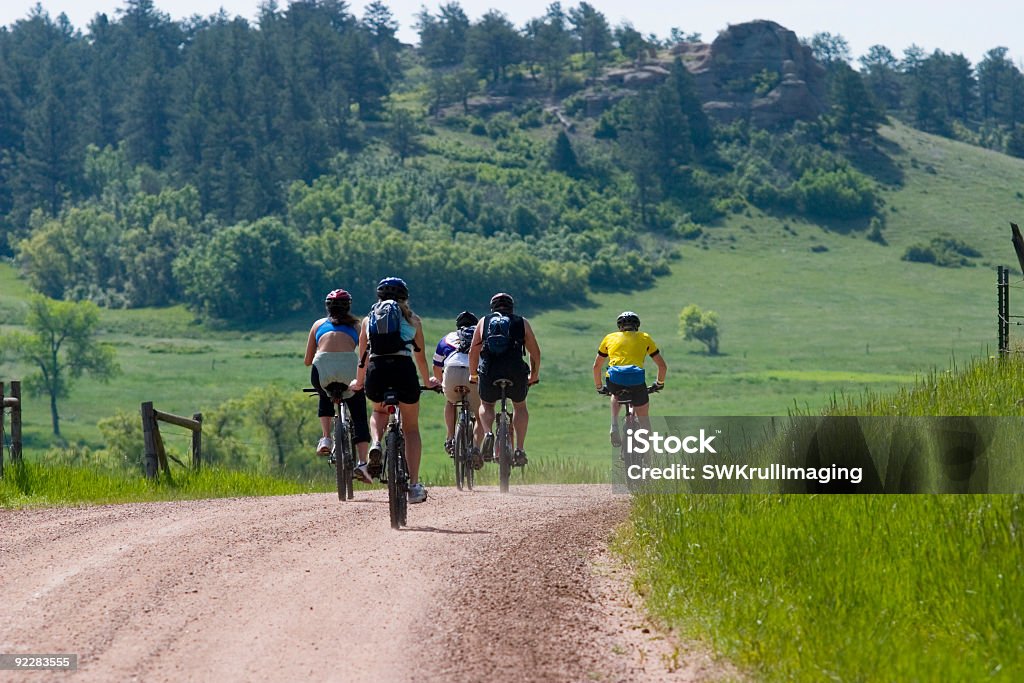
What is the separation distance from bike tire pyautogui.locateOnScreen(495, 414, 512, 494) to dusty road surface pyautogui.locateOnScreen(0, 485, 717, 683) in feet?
11.6

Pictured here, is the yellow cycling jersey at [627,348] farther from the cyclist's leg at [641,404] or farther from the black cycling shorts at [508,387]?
the black cycling shorts at [508,387]

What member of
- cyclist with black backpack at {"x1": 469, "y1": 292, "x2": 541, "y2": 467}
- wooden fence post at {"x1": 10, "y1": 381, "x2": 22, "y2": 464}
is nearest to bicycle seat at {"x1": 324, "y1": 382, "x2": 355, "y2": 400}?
cyclist with black backpack at {"x1": 469, "y1": 292, "x2": 541, "y2": 467}

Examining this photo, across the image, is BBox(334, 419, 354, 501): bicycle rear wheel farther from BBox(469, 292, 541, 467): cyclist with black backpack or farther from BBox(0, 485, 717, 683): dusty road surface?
BBox(469, 292, 541, 467): cyclist with black backpack

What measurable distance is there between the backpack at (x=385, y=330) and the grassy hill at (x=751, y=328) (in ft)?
222

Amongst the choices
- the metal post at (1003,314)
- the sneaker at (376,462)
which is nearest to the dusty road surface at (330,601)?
the sneaker at (376,462)

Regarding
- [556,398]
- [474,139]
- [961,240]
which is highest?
[474,139]

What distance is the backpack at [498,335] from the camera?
15.1 metres

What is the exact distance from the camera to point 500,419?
52.6ft

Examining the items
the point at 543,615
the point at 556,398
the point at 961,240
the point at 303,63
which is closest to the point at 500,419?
the point at 543,615

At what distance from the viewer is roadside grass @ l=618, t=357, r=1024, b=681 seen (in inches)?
279

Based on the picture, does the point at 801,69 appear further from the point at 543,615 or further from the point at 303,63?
the point at 543,615

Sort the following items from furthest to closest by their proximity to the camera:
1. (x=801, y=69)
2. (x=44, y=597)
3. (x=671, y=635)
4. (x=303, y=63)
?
(x=801, y=69)
(x=303, y=63)
(x=44, y=597)
(x=671, y=635)

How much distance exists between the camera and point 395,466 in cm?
1145

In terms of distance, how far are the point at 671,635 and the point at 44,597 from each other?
3.75 m
